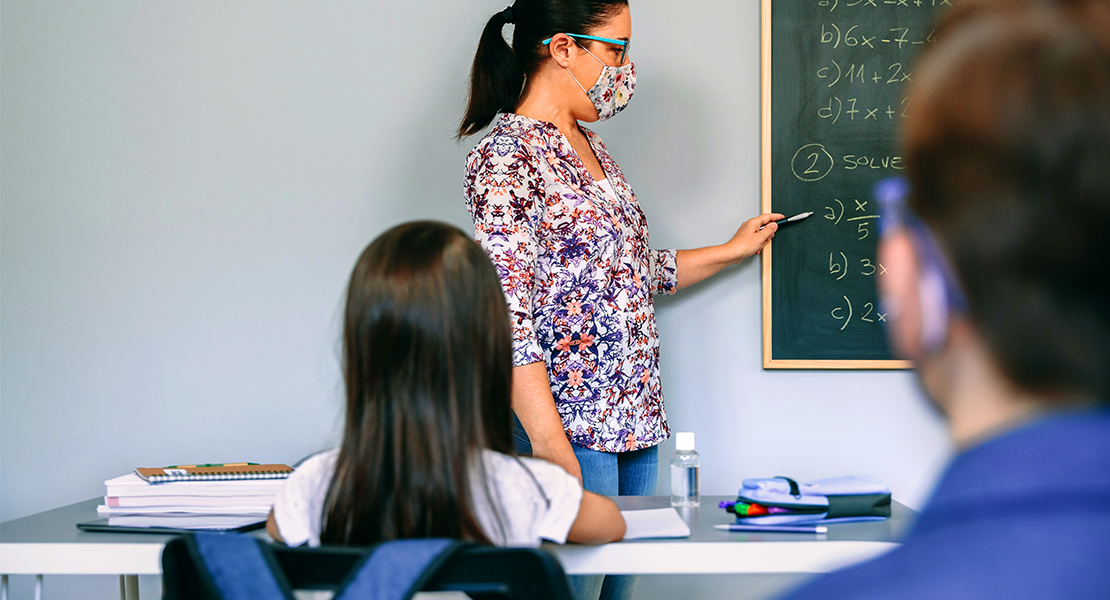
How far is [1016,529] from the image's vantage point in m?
0.30

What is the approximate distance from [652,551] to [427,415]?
0.37 m

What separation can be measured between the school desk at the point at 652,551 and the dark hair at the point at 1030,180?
79cm

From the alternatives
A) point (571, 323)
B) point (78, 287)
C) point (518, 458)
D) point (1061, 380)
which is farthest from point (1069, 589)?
point (78, 287)

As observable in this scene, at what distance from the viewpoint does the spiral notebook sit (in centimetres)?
135

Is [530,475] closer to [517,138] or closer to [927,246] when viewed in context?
→ [927,246]

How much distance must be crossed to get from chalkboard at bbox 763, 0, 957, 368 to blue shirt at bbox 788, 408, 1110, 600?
69.6 inches

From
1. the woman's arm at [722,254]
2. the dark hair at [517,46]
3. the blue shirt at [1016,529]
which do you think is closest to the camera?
the blue shirt at [1016,529]

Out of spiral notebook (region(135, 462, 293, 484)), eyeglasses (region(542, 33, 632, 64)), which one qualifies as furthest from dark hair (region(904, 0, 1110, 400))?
eyeglasses (region(542, 33, 632, 64))

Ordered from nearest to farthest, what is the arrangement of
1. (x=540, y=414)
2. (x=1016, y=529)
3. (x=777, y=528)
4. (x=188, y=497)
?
1. (x=1016, y=529)
2. (x=777, y=528)
3. (x=188, y=497)
4. (x=540, y=414)

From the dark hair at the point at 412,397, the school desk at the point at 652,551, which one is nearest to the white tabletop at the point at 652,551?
the school desk at the point at 652,551

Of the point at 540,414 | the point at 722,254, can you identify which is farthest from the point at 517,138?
the point at 722,254

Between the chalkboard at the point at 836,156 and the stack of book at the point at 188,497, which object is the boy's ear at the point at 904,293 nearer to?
the stack of book at the point at 188,497

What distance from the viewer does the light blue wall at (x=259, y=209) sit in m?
2.10

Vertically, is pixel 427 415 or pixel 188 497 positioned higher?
pixel 427 415
